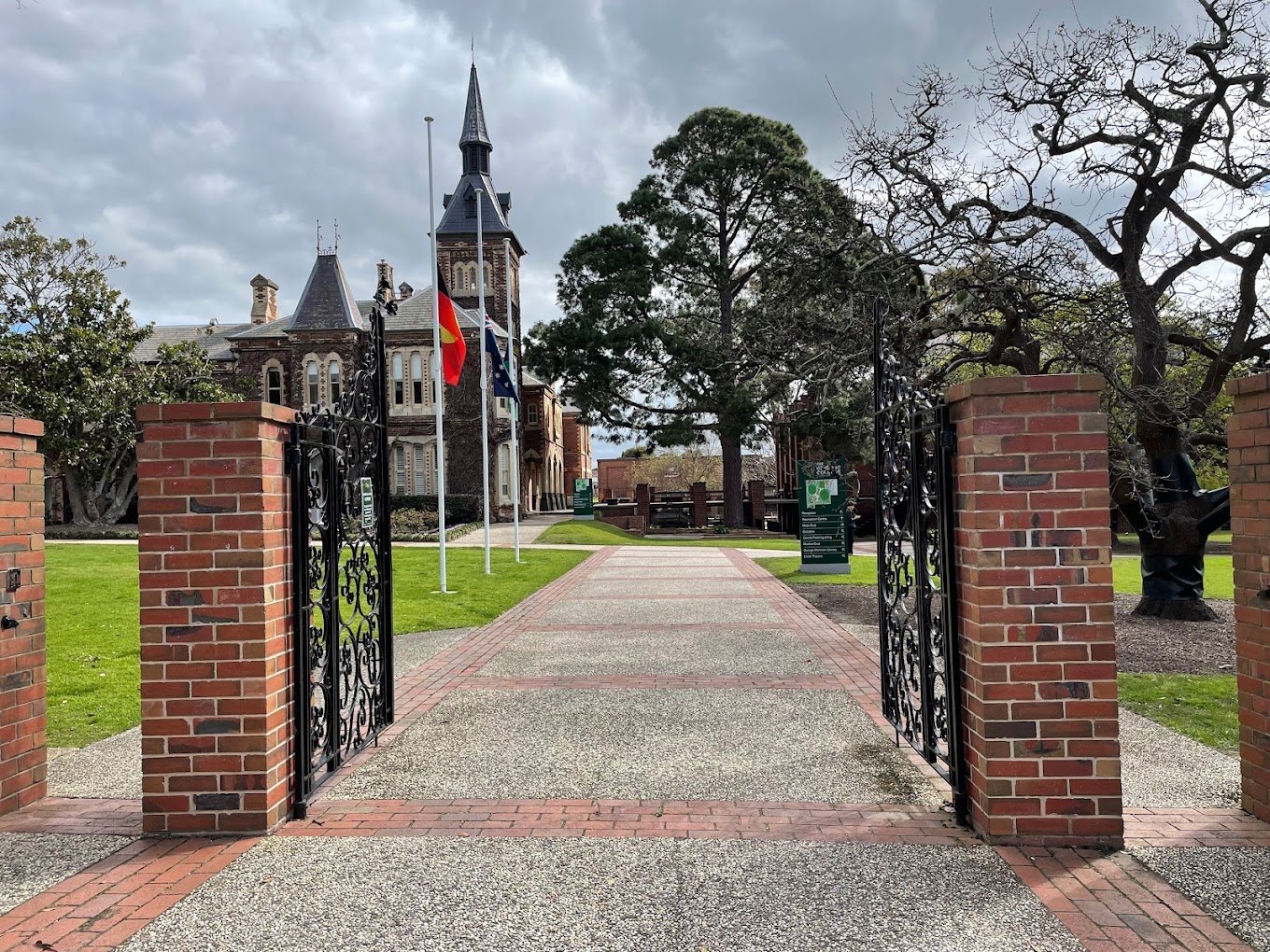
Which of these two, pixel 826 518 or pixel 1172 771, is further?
pixel 826 518

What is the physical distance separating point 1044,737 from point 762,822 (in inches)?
50.2

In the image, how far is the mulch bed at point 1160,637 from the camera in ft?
25.2

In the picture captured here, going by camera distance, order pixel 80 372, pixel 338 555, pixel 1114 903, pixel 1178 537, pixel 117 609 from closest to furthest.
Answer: pixel 1114 903, pixel 338 555, pixel 1178 537, pixel 117 609, pixel 80 372

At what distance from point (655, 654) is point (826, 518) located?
9.32 metres

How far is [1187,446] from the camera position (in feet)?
32.4

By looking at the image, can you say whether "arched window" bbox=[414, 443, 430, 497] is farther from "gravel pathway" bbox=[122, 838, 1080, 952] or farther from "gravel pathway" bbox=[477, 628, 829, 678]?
"gravel pathway" bbox=[122, 838, 1080, 952]

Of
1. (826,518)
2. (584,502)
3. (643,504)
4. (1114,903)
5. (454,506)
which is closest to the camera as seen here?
(1114,903)

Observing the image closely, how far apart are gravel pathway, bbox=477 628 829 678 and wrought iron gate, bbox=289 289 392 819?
2.21 meters

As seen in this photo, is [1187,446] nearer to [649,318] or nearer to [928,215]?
[928,215]

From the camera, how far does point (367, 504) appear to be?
5367 mm

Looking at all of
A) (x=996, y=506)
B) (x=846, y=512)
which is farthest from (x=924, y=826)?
(x=846, y=512)

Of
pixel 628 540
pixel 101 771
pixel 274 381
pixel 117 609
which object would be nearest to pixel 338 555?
pixel 101 771

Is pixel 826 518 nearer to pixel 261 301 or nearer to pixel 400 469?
pixel 400 469

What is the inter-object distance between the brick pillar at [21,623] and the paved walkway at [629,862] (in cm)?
23
